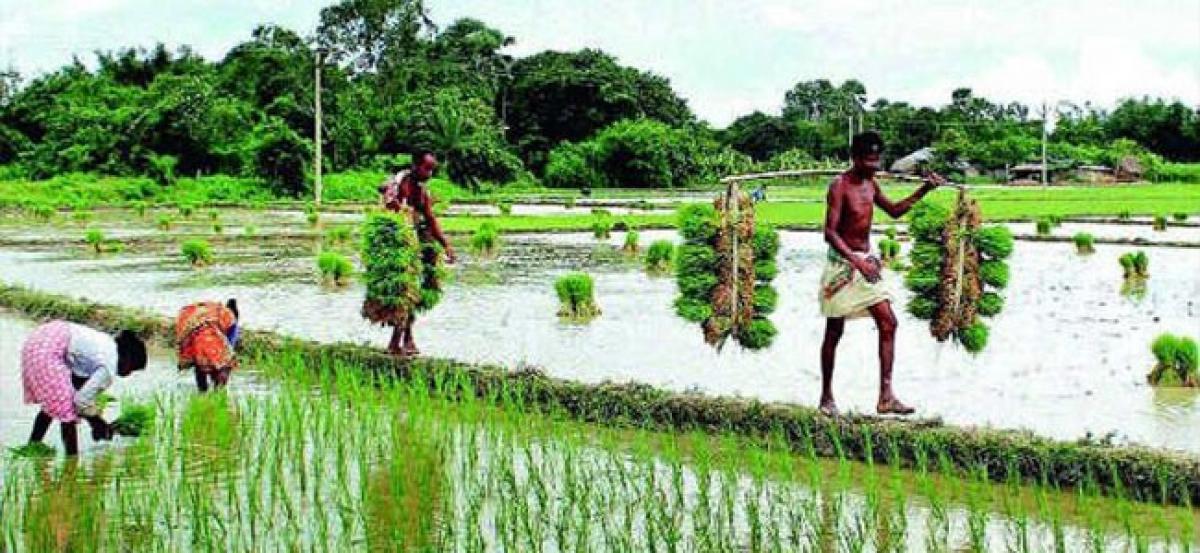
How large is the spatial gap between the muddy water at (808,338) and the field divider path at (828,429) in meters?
0.50

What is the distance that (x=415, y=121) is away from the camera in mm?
43938

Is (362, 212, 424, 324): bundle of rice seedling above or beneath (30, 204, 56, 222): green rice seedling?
above

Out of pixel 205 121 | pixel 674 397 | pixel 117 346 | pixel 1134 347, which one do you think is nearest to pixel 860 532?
pixel 674 397

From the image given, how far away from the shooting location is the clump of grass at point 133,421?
648 cm

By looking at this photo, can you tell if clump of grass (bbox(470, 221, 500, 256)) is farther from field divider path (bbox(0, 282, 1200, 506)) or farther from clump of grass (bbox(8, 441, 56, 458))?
clump of grass (bbox(8, 441, 56, 458))

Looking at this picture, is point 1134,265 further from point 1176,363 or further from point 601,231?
point 601,231

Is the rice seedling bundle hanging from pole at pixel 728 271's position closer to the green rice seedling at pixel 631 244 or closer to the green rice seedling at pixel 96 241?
the green rice seedling at pixel 631 244

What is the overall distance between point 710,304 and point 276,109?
37466mm

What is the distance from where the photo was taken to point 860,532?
4.78 m

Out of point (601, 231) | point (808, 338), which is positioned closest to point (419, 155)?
point (808, 338)

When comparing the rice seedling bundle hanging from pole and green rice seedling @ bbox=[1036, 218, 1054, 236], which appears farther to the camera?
green rice seedling @ bbox=[1036, 218, 1054, 236]

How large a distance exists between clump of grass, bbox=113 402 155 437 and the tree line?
3348 cm

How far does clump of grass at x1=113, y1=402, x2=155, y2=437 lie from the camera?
21.3 ft

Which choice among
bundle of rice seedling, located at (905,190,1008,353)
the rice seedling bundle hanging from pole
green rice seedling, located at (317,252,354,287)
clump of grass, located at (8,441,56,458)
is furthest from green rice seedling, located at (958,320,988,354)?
green rice seedling, located at (317,252,354,287)
